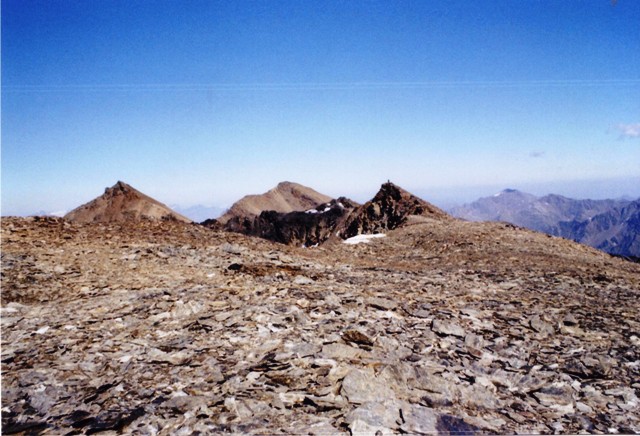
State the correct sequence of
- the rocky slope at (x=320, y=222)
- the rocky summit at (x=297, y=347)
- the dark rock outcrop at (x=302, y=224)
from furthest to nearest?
the dark rock outcrop at (x=302, y=224) < the rocky slope at (x=320, y=222) < the rocky summit at (x=297, y=347)

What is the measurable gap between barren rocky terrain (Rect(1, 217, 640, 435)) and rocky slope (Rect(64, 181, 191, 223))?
7481cm

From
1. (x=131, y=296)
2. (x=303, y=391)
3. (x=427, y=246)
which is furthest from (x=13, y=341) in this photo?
(x=427, y=246)

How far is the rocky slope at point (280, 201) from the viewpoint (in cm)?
11944

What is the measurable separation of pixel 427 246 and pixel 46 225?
1696cm

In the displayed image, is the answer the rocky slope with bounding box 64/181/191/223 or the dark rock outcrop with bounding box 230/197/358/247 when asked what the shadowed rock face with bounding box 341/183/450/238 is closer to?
the dark rock outcrop with bounding box 230/197/358/247

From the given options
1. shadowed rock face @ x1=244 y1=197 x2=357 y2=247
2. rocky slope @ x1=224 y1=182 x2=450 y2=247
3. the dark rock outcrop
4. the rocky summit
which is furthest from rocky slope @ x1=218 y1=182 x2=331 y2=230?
the rocky summit

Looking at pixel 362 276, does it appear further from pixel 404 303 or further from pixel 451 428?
pixel 451 428

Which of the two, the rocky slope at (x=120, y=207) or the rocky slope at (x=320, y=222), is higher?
the rocky slope at (x=120, y=207)

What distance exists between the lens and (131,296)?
802 centimetres

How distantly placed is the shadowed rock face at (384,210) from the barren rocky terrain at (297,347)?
40.8 metres

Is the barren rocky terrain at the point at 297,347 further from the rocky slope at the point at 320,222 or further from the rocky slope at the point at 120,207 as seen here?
the rocky slope at the point at 120,207

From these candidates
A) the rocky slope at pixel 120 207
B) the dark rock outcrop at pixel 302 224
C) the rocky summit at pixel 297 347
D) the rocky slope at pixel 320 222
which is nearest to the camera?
the rocky summit at pixel 297 347

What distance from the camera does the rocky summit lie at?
4309 mm

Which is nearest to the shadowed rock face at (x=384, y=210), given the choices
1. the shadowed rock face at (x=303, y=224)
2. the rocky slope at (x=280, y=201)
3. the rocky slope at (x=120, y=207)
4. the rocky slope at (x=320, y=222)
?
the rocky slope at (x=320, y=222)
